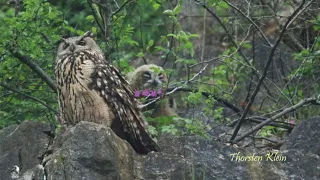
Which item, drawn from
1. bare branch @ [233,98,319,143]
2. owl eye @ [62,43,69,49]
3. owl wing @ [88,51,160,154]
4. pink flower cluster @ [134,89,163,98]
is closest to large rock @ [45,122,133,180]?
owl wing @ [88,51,160,154]

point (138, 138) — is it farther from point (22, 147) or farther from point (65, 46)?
point (65, 46)

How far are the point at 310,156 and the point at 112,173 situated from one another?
1.37m

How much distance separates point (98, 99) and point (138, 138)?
43 centimetres

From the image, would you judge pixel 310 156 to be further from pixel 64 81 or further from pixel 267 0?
pixel 267 0

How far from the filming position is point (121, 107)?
6.41 metres

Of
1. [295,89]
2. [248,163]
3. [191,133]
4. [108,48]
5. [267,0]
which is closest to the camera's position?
[248,163]

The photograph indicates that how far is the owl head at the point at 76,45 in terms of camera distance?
6.76 meters

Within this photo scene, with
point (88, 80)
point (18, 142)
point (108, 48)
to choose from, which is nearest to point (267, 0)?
point (108, 48)

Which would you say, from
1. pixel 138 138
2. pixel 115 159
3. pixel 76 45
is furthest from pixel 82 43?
pixel 115 159

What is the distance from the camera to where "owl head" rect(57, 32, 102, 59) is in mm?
6760

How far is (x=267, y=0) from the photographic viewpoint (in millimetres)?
10008

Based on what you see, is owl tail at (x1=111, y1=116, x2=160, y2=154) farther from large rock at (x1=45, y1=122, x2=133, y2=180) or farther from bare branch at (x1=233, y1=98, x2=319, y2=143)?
bare branch at (x1=233, y1=98, x2=319, y2=143)

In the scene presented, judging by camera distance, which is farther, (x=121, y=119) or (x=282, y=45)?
(x=282, y=45)

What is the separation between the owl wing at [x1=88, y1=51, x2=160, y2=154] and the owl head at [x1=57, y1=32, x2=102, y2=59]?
29 centimetres
